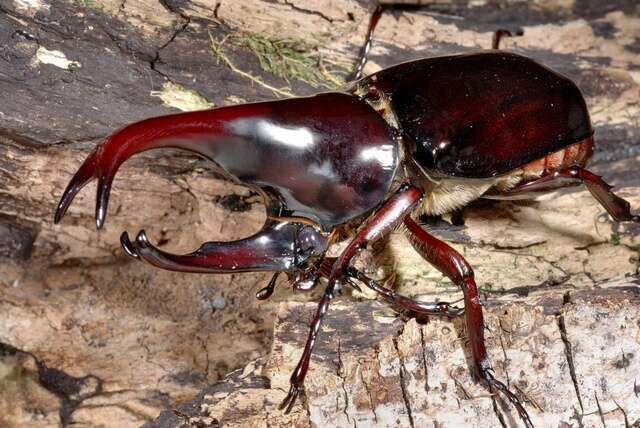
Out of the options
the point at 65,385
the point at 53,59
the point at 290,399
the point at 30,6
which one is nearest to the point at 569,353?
the point at 290,399

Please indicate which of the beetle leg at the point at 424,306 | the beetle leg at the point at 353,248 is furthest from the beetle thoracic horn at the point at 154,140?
the beetle leg at the point at 424,306

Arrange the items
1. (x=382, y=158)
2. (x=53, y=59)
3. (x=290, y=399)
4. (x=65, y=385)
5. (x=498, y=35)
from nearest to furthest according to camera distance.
A: (x=290, y=399), (x=382, y=158), (x=53, y=59), (x=65, y=385), (x=498, y=35)

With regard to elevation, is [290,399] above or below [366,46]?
below

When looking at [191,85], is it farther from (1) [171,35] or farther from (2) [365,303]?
(2) [365,303]

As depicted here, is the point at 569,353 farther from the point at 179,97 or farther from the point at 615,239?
the point at 179,97

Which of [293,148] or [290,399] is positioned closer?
[290,399]

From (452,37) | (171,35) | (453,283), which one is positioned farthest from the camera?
(452,37)

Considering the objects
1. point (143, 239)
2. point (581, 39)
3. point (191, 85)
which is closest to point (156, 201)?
point (191, 85)

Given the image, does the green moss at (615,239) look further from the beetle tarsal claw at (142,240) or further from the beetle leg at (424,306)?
the beetle tarsal claw at (142,240)
